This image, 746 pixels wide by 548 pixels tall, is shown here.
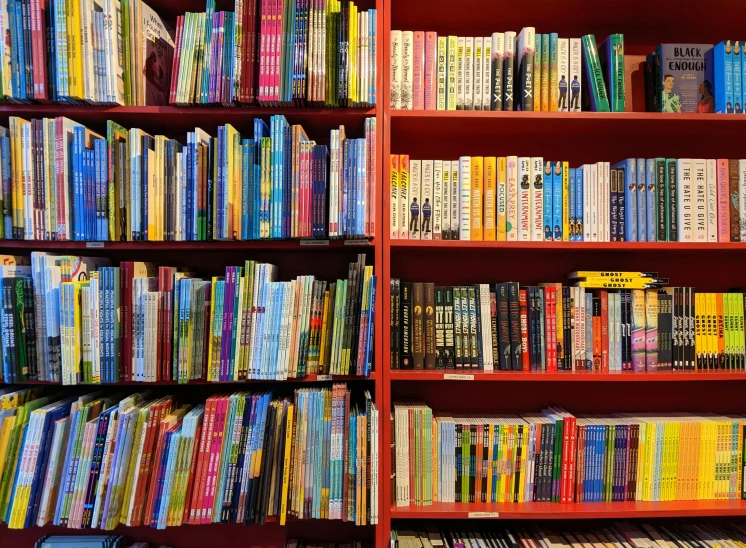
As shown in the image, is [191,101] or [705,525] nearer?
[191,101]

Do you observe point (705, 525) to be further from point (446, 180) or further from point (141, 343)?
point (141, 343)

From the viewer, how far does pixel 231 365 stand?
137cm

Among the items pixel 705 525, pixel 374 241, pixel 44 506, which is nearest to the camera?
pixel 44 506

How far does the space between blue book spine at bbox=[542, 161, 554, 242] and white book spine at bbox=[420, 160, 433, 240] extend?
40cm

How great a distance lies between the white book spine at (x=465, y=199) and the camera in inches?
57.9

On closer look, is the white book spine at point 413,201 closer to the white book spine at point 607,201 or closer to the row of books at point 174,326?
the row of books at point 174,326

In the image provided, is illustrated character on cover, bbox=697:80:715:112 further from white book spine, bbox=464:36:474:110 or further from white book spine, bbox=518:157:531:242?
white book spine, bbox=464:36:474:110

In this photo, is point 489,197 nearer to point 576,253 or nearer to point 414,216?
point 414,216

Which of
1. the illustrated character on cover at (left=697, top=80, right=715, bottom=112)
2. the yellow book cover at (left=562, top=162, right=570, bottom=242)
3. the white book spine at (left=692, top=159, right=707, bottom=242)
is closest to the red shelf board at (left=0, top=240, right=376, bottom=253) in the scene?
the yellow book cover at (left=562, top=162, right=570, bottom=242)

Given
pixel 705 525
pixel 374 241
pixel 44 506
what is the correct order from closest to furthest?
1. pixel 44 506
2. pixel 374 241
3. pixel 705 525

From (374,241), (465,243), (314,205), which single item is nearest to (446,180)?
(465,243)

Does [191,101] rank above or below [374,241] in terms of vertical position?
above

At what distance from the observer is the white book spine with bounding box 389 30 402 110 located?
146cm

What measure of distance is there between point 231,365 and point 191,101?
0.87m
